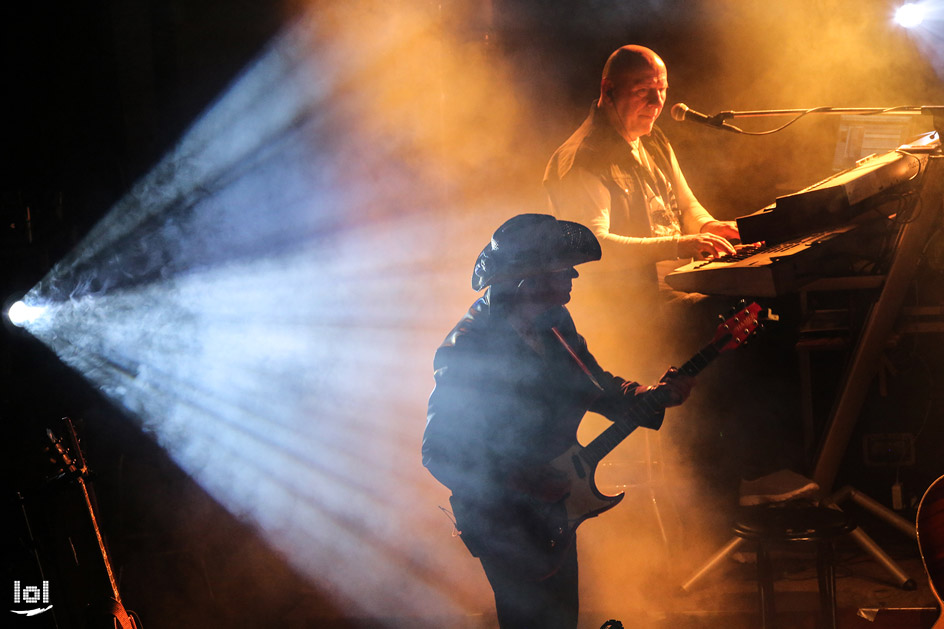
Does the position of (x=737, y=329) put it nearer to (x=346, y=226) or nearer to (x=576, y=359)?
(x=576, y=359)

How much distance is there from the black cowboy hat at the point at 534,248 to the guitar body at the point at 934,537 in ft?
4.04

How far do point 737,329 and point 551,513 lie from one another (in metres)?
0.82

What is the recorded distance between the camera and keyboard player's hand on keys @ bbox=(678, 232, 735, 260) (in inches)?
95.6

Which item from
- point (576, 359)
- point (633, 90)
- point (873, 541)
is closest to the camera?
point (576, 359)

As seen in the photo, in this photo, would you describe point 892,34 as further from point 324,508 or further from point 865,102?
point 324,508

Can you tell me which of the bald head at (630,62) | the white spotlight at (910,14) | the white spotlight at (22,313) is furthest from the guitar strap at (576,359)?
the white spotlight at (910,14)

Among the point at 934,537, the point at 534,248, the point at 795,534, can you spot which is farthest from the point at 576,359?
the point at 934,537

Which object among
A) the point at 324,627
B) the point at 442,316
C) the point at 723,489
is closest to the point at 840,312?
the point at 723,489

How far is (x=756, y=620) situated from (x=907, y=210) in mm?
1777

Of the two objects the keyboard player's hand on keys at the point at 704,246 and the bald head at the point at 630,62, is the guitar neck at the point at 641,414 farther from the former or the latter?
the bald head at the point at 630,62

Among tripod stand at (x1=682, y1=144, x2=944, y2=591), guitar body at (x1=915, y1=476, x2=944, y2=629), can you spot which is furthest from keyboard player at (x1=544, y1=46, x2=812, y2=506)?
guitar body at (x1=915, y1=476, x2=944, y2=629)

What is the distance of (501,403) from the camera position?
209 centimetres

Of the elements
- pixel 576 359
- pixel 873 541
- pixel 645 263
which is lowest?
pixel 873 541

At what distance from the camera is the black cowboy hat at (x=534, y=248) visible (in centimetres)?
208
